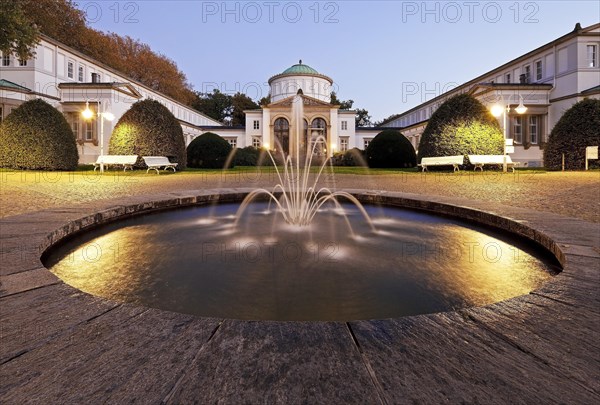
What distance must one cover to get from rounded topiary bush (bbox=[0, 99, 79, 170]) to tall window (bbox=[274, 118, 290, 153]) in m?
27.9

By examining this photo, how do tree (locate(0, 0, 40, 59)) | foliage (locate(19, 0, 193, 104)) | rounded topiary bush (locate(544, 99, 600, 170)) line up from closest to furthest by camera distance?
tree (locate(0, 0, 40, 59)), rounded topiary bush (locate(544, 99, 600, 170)), foliage (locate(19, 0, 193, 104))

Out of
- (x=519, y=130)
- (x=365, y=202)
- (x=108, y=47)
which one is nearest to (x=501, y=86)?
(x=519, y=130)

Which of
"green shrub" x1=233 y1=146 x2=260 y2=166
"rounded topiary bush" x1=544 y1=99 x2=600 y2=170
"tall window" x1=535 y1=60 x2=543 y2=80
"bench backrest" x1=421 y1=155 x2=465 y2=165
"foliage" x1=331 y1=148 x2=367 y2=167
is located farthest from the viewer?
"tall window" x1=535 y1=60 x2=543 y2=80

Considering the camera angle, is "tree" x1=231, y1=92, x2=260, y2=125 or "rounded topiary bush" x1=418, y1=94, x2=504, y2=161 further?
"tree" x1=231, y1=92, x2=260, y2=125

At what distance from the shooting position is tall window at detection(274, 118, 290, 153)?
145 ft

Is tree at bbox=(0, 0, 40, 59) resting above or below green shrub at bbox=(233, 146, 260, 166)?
above

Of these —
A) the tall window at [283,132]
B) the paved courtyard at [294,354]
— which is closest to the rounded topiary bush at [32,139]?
the paved courtyard at [294,354]

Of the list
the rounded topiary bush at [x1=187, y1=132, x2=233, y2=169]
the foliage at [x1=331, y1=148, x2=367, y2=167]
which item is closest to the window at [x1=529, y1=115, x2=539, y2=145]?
the foliage at [x1=331, y1=148, x2=367, y2=167]

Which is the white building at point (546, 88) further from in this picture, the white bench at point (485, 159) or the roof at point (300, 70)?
the roof at point (300, 70)

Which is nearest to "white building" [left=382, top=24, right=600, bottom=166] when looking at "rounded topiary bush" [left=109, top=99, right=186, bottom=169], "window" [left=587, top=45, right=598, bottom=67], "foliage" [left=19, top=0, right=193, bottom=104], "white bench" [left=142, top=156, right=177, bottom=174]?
"window" [left=587, top=45, right=598, bottom=67]

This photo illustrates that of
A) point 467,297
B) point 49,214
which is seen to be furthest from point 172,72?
point 467,297

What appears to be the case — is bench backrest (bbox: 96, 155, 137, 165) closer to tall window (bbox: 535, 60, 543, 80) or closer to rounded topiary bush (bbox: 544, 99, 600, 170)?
rounded topiary bush (bbox: 544, 99, 600, 170)

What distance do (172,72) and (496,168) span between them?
4844 cm

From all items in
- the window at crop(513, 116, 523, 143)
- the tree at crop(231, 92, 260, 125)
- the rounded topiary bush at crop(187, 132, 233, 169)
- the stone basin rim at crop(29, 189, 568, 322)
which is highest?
the tree at crop(231, 92, 260, 125)
